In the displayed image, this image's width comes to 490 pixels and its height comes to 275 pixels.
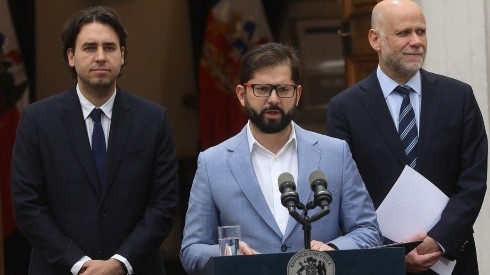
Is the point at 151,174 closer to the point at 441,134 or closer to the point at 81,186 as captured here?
the point at 81,186

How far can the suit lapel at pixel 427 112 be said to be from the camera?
22.1ft

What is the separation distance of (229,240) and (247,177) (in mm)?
537

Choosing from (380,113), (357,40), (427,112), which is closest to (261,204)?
(380,113)

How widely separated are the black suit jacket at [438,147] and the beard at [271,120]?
901mm

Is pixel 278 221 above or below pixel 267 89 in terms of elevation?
below

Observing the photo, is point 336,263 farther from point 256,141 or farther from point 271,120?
point 256,141

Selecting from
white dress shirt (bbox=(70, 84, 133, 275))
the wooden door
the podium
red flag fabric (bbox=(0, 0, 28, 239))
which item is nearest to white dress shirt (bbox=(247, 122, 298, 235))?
the podium

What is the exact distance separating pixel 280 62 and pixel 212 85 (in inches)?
246

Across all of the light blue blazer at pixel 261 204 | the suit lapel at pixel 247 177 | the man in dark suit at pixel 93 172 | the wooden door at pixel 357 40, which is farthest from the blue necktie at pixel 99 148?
the wooden door at pixel 357 40

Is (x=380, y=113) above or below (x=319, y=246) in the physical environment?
above

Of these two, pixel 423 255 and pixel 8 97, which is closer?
pixel 423 255

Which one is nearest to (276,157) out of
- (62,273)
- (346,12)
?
(62,273)

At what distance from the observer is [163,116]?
6746 millimetres

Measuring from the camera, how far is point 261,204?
6.00m
